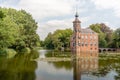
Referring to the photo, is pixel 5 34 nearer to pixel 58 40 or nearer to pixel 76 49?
pixel 76 49

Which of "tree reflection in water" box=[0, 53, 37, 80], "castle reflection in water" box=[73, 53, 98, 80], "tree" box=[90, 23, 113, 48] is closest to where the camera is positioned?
"tree reflection in water" box=[0, 53, 37, 80]

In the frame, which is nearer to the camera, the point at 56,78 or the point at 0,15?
the point at 56,78

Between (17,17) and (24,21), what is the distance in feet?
14.5

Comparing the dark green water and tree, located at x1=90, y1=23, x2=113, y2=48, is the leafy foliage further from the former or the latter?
tree, located at x1=90, y1=23, x2=113, y2=48

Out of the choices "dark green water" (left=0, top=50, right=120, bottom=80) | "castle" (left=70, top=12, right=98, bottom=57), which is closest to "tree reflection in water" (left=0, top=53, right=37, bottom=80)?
"dark green water" (left=0, top=50, right=120, bottom=80)

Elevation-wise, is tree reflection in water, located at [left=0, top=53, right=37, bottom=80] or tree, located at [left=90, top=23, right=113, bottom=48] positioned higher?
tree, located at [left=90, top=23, right=113, bottom=48]

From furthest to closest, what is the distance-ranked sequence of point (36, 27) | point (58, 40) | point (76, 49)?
point (58, 40), point (36, 27), point (76, 49)

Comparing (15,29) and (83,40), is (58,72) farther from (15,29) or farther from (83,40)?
(83,40)

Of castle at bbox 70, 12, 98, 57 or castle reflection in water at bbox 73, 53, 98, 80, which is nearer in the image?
castle reflection in water at bbox 73, 53, 98, 80

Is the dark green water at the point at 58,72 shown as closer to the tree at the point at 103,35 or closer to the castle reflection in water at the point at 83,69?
the castle reflection in water at the point at 83,69

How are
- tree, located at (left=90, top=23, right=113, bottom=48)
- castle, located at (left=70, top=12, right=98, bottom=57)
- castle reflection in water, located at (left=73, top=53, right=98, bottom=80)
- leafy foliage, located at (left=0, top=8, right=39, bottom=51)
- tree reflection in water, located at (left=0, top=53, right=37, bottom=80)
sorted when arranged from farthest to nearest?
tree, located at (left=90, top=23, right=113, bottom=48) → castle, located at (left=70, top=12, right=98, bottom=57) → leafy foliage, located at (left=0, top=8, right=39, bottom=51) → castle reflection in water, located at (left=73, top=53, right=98, bottom=80) → tree reflection in water, located at (left=0, top=53, right=37, bottom=80)

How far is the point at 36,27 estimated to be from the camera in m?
96.4

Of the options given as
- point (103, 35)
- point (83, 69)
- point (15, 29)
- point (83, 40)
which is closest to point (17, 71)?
point (83, 69)

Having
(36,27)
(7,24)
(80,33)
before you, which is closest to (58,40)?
(36,27)
